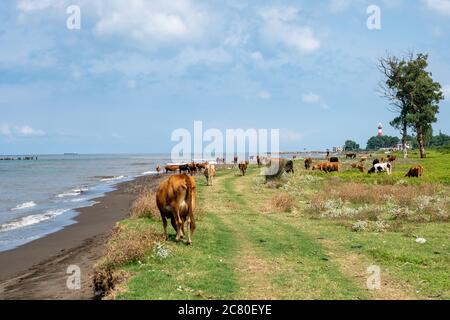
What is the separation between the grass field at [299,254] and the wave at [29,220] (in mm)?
8355

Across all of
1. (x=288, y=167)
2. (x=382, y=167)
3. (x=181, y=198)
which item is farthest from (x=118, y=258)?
(x=288, y=167)

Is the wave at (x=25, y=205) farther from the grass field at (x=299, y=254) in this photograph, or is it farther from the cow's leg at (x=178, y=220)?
the cow's leg at (x=178, y=220)

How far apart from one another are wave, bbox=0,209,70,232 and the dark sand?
259cm

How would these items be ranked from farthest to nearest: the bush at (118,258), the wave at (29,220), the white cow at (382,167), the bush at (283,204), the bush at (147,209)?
the white cow at (382,167) < the wave at (29,220) < the bush at (283,204) < the bush at (147,209) < the bush at (118,258)

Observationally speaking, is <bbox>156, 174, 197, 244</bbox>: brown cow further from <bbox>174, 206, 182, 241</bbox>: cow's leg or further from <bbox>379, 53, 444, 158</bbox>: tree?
<bbox>379, 53, 444, 158</bbox>: tree

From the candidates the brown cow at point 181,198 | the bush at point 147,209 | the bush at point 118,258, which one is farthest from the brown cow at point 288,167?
the bush at point 118,258

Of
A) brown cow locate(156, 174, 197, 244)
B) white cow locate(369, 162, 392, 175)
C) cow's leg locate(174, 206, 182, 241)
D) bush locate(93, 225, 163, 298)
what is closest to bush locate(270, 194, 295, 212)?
cow's leg locate(174, 206, 182, 241)

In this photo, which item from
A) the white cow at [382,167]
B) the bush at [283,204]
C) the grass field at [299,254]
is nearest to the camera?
the grass field at [299,254]

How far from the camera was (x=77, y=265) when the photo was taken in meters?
14.1

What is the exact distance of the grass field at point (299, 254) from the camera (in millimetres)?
9250

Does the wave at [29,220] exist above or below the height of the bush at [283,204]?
below

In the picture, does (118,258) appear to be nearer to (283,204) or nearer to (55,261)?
(55,261)

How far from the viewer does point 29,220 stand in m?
26.0

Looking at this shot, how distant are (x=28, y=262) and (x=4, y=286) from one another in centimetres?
302
